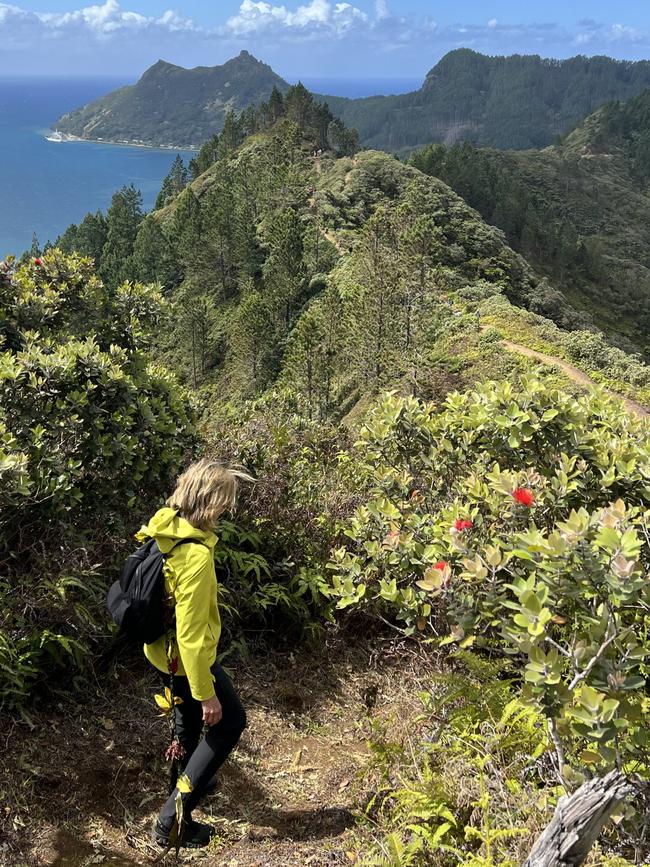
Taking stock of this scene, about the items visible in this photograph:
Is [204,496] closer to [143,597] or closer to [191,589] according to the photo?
[191,589]

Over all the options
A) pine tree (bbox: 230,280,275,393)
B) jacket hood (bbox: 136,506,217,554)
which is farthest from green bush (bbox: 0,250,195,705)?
pine tree (bbox: 230,280,275,393)

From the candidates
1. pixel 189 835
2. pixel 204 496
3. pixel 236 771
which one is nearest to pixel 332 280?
pixel 236 771

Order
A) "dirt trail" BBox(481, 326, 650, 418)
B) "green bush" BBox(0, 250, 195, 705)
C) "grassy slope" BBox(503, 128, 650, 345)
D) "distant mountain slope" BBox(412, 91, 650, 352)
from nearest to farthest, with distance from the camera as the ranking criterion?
"green bush" BBox(0, 250, 195, 705)
"dirt trail" BBox(481, 326, 650, 418)
"grassy slope" BBox(503, 128, 650, 345)
"distant mountain slope" BBox(412, 91, 650, 352)

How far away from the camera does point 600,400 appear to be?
475cm

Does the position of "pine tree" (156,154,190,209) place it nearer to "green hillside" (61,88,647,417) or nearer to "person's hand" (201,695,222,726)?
"green hillside" (61,88,647,417)

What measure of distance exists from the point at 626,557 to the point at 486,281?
36326 millimetres

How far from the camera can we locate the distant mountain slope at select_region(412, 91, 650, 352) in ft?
216

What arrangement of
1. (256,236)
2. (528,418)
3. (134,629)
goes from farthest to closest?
(256,236)
(528,418)
(134,629)

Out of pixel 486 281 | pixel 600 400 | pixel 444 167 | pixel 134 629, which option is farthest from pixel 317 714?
pixel 444 167

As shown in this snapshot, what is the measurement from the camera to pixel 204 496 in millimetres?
2945

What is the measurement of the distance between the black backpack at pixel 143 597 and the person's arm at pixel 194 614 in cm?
11

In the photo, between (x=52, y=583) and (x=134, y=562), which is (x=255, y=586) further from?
(x=134, y=562)

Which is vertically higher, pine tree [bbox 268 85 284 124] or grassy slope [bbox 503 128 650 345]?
pine tree [bbox 268 85 284 124]

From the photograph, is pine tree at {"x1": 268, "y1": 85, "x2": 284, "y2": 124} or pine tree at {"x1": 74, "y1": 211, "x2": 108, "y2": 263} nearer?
pine tree at {"x1": 74, "y1": 211, "x2": 108, "y2": 263}
